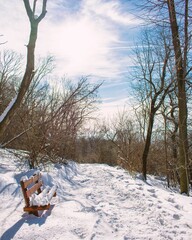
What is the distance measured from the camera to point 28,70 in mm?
3293

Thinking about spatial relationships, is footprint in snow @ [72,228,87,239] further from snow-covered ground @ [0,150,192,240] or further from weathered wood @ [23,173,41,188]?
weathered wood @ [23,173,41,188]

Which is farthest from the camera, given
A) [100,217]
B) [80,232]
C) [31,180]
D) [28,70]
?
[31,180]

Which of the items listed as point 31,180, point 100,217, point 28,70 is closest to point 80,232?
point 100,217

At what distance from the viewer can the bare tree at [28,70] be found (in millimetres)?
3215

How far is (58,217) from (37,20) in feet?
10.9

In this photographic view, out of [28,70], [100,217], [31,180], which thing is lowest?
[100,217]

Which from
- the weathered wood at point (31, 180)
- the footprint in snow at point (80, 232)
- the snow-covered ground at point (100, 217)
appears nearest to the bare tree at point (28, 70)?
the weathered wood at point (31, 180)

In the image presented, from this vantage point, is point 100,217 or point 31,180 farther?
point 31,180

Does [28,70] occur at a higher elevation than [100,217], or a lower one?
higher

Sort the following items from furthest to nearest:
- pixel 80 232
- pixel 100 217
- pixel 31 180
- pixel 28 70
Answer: pixel 31 180
pixel 100 217
pixel 80 232
pixel 28 70

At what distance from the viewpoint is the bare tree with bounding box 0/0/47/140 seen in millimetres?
3215

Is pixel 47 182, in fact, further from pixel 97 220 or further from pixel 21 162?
pixel 97 220

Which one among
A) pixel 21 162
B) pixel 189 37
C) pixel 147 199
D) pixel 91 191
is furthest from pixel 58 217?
pixel 21 162

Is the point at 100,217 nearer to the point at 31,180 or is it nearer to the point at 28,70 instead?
the point at 31,180
